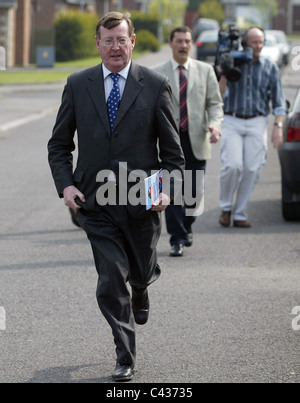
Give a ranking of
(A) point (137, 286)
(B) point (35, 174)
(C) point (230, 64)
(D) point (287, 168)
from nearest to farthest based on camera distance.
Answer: (A) point (137, 286) < (C) point (230, 64) < (D) point (287, 168) < (B) point (35, 174)

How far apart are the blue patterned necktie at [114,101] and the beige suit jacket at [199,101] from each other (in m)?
3.57

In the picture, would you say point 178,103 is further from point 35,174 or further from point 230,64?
point 35,174

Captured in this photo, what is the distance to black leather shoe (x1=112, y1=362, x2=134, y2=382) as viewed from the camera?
560cm

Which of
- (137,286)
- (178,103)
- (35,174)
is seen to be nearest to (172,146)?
(137,286)

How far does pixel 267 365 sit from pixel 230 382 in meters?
0.41

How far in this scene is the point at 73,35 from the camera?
185 feet

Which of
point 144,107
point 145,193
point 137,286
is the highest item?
point 144,107

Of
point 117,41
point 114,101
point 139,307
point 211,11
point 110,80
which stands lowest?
point 211,11

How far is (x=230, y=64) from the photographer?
404 inches

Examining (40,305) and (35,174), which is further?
(35,174)

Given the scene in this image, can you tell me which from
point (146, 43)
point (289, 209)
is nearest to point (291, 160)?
point (289, 209)

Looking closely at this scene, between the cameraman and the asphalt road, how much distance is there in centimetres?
51

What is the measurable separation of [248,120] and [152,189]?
5196mm

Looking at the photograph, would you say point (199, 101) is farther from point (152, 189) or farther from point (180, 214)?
point (152, 189)
